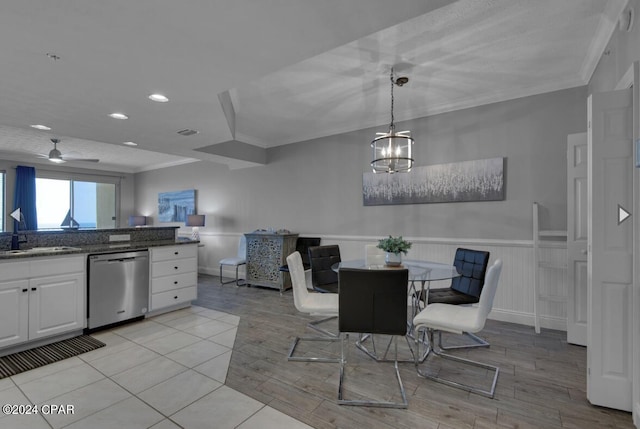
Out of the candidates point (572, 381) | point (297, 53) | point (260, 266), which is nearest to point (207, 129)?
point (297, 53)

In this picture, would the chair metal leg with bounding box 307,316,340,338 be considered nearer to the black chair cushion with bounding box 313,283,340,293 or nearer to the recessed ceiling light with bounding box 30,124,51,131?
the black chair cushion with bounding box 313,283,340,293

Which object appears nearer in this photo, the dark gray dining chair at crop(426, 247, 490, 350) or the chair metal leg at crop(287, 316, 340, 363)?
the chair metal leg at crop(287, 316, 340, 363)

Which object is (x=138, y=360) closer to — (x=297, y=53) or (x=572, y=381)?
(x=297, y=53)

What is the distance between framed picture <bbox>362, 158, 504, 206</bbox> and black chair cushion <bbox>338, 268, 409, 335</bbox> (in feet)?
7.49

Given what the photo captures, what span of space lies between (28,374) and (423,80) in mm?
4614

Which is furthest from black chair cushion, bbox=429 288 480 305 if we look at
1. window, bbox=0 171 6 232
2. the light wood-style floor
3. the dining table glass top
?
A: window, bbox=0 171 6 232

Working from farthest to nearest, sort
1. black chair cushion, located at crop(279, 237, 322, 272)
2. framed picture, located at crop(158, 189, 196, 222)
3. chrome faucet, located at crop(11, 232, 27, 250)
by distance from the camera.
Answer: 1. framed picture, located at crop(158, 189, 196, 222)
2. black chair cushion, located at crop(279, 237, 322, 272)
3. chrome faucet, located at crop(11, 232, 27, 250)

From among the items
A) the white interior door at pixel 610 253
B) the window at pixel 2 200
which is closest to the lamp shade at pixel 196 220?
the window at pixel 2 200

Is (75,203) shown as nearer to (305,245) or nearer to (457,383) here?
(305,245)

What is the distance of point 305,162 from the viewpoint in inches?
215

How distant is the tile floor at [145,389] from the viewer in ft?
6.33

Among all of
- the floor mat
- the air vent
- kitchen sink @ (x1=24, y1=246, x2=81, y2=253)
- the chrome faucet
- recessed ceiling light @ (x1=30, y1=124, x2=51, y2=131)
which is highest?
the air vent

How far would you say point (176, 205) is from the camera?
7434 millimetres

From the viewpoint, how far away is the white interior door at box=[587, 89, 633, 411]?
194 cm
